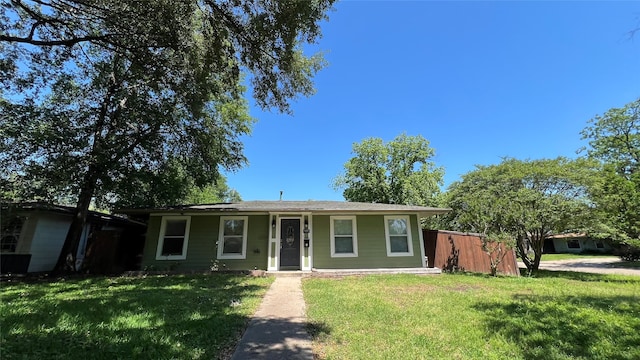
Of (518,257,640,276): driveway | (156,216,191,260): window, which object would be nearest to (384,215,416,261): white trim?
(156,216,191,260): window

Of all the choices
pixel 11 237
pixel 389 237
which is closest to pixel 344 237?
pixel 389 237

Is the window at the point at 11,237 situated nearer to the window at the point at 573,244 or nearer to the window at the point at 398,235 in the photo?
the window at the point at 398,235

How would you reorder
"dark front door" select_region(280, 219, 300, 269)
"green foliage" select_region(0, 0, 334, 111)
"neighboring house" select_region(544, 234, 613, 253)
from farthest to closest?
"neighboring house" select_region(544, 234, 613, 253) → "dark front door" select_region(280, 219, 300, 269) → "green foliage" select_region(0, 0, 334, 111)

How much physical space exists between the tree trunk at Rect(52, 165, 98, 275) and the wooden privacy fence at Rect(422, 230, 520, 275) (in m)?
13.7

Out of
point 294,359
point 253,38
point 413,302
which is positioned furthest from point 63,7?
point 413,302

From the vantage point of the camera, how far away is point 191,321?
15.1 ft

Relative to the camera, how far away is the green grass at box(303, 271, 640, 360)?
3.63m

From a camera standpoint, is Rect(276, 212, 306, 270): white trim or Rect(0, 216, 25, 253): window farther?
Rect(276, 212, 306, 270): white trim

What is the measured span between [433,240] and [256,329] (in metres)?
10.6

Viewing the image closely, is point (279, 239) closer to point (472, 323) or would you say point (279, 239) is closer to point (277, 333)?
point (277, 333)

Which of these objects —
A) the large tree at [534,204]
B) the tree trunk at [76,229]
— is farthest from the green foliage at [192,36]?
the large tree at [534,204]

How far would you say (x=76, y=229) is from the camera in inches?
437

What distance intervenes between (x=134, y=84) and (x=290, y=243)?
28.1ft

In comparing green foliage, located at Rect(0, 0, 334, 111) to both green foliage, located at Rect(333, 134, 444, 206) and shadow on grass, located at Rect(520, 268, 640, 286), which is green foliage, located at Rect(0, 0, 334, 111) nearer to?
shadow on grass, located at Rect(520, 268, 640, 286)
